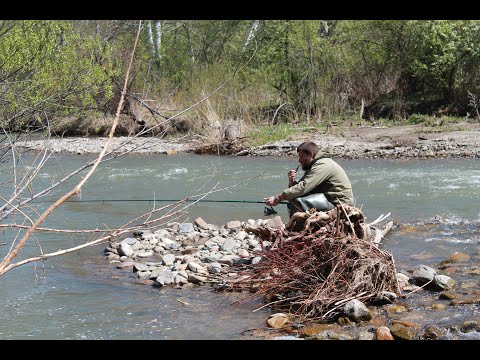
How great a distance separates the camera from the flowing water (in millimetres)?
6500

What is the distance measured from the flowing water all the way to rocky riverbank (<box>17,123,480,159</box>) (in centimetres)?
62

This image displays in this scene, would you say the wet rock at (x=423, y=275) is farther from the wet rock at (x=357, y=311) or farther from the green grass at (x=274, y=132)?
the green grass at (x=274, y=132)

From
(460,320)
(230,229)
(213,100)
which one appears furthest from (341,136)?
(460,320)

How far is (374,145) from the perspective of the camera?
18.2 m

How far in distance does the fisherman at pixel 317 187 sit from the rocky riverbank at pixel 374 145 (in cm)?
934

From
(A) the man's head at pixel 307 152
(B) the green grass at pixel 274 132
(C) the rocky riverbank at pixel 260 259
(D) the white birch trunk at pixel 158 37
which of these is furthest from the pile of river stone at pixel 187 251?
(D) the white birch trunk at pixel 158 37

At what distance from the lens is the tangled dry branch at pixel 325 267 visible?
651 centimetres

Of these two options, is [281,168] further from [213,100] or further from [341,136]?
[213,100]

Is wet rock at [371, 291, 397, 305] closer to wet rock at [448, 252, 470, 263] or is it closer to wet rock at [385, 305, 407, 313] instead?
wet rock at [385, 305, 407, 313]

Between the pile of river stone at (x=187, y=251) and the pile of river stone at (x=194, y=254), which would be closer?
the pile of river stone at (x=194, y=254)

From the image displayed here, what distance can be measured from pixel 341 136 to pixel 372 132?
95 cm

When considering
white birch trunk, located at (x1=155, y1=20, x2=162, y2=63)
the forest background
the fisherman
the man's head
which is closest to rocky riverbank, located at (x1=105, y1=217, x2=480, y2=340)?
the fisherman

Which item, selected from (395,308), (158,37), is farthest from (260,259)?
(158,37)

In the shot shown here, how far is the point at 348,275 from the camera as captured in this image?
6633 millimetres
